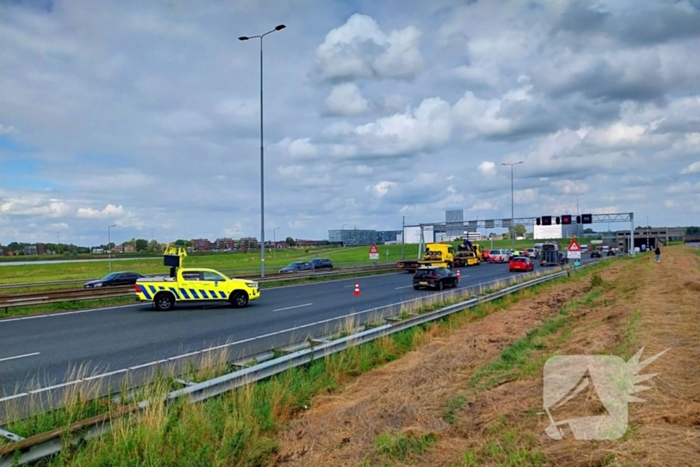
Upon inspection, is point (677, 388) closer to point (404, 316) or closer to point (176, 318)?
point (404, 316)

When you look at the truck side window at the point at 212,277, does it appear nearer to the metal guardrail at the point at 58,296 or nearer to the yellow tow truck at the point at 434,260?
the metal guardrail at the point at 58,296

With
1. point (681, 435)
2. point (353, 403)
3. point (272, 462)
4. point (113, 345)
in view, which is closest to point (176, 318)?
point (113, 345)

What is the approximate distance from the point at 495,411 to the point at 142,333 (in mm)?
11527

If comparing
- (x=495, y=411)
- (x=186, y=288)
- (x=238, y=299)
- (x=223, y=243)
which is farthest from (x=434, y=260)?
(x=223, y=243)

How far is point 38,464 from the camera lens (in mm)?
4527

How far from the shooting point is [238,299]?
2028 cm

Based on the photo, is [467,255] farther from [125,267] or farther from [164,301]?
[125,267]

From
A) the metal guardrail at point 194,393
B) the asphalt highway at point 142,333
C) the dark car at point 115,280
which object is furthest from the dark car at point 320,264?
the metal guardrail at point 194,393

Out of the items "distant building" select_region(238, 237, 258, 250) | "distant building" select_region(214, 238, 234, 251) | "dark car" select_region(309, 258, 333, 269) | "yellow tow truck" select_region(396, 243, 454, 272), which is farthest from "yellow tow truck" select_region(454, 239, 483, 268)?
"distant building" select_region(214, 238, 234, 251)

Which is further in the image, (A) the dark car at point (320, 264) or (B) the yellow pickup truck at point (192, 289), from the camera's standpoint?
(A) the dark car at point (320, 264)

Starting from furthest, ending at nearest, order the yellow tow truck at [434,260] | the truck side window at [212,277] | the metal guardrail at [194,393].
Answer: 1. the yellow tow truck at [434,260]
2. the truck side window at [212,277]
3. the metal guardrail at [194,393]

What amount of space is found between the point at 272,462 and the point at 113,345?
8.86m

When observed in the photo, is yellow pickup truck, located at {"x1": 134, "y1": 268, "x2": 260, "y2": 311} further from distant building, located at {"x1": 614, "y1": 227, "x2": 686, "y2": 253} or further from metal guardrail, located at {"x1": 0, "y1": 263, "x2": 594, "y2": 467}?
distant building, located at {"x1": 614, "y1": 227, "x2": 686, "y2": 253}

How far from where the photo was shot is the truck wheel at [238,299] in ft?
66.3
